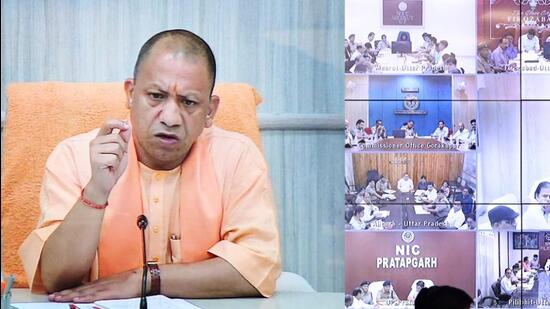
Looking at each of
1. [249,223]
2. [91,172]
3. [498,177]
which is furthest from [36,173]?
[498,177]

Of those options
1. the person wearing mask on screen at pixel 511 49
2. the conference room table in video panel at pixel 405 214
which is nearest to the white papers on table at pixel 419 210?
the conference room table in video panel at pixel 405 214

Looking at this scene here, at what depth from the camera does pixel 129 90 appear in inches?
123

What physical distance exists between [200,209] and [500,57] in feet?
4.52

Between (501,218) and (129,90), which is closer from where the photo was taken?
(129,90)

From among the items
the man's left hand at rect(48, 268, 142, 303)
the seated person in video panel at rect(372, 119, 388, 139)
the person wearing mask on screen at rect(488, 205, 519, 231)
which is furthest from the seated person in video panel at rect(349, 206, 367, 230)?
the man's left hand at rect(48, 268, 142, 303)

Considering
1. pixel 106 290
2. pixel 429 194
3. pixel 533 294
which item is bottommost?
pixel 533 294

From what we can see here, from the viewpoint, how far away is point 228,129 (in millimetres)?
3174

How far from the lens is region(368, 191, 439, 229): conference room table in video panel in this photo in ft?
11.1

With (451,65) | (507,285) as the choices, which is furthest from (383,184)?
(507,285)

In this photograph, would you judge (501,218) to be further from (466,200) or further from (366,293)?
(366,293)

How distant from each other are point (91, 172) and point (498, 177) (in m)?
1.64

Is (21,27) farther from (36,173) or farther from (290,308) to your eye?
(290,308)

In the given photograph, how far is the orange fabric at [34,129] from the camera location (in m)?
3.06

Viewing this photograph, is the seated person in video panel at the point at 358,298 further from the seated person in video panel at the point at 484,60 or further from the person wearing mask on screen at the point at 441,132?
the seated person in video panel at the point at 484,60
